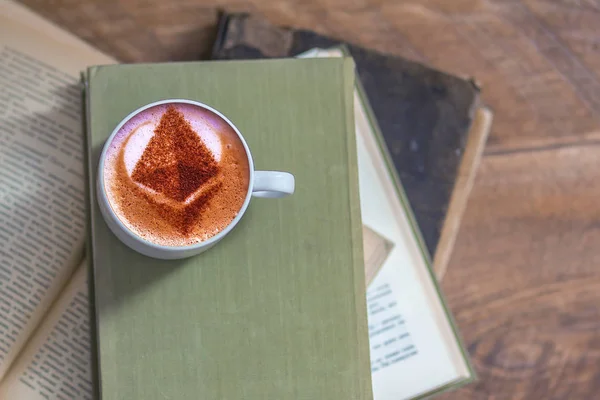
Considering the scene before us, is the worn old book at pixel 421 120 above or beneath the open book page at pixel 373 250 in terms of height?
above

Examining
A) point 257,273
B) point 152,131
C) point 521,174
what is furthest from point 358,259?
point 521,174

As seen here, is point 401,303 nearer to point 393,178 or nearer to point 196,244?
point 393,178

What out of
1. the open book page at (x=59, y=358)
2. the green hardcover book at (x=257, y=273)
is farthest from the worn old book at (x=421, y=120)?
the open book page at (x=59, y=358)

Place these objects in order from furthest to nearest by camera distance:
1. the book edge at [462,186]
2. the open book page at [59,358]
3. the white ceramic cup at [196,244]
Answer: the book edge at [462,186] → the open book page at [59,358] → the white ceramic cup at [196,244]

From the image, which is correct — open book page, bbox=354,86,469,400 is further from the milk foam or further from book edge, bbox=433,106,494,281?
the milk foam

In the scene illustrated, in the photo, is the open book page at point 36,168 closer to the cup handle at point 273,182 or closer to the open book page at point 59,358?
the open book page at point 59,358

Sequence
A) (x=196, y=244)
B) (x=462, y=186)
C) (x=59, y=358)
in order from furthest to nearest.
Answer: (x=462, y=186) → (x=59, y=358) → (x=196, y=244)

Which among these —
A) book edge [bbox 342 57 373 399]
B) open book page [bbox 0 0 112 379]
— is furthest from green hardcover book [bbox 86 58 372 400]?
open book page [bbox 0 0 112 379]
